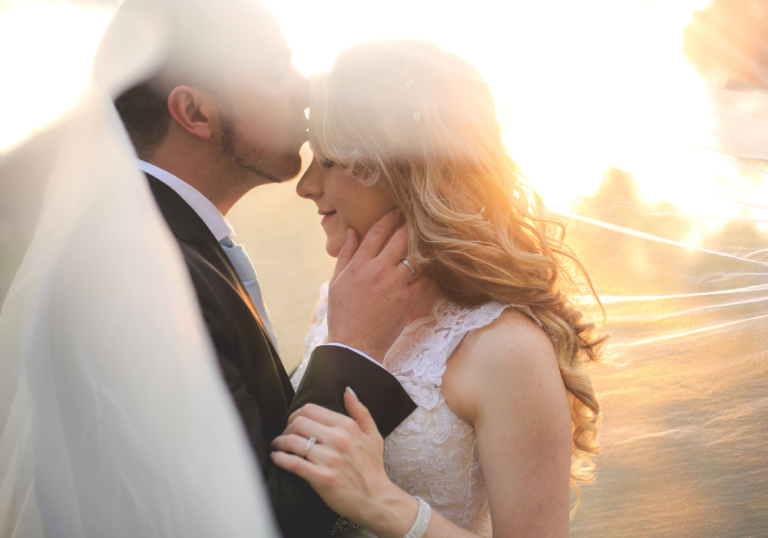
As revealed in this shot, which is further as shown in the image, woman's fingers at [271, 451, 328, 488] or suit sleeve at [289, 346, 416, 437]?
suit sleeve at [289, 346, 416, 437]

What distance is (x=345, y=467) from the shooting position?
1545 mm

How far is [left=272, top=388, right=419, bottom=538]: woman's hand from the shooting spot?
1.51 metres

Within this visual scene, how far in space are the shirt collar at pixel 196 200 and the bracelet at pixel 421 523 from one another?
1.27 metres

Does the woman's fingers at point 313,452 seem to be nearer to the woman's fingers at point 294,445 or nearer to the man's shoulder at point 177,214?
the woman's fingers at point 294,445

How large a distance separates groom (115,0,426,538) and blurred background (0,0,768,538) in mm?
274

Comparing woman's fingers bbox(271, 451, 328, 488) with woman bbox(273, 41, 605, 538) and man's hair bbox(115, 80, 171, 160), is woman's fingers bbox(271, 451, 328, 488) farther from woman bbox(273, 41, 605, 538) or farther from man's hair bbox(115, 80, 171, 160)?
man's hair bbox(115, 80, 171, 160)

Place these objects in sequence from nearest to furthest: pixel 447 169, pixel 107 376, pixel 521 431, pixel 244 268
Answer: pixel 107 376, pixel 521 431, pixel 447 169, pixel 244 268

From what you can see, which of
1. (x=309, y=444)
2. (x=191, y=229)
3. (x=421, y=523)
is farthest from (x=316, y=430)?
(x=191, y=229)

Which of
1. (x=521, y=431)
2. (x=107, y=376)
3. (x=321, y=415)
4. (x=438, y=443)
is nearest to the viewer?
(x=107, y=376)

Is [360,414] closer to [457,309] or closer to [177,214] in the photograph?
[457,309]

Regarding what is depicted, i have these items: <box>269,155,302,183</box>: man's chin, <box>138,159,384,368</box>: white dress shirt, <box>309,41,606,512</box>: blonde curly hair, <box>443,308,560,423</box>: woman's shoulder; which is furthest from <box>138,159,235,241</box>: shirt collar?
<box>443,308,560,423</box>: woman's shoulder

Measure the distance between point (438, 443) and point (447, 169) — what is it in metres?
1.04

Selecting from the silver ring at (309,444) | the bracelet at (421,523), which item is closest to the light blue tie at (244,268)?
the silver ring at (309,444)

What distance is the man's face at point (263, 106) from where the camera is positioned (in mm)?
2143
